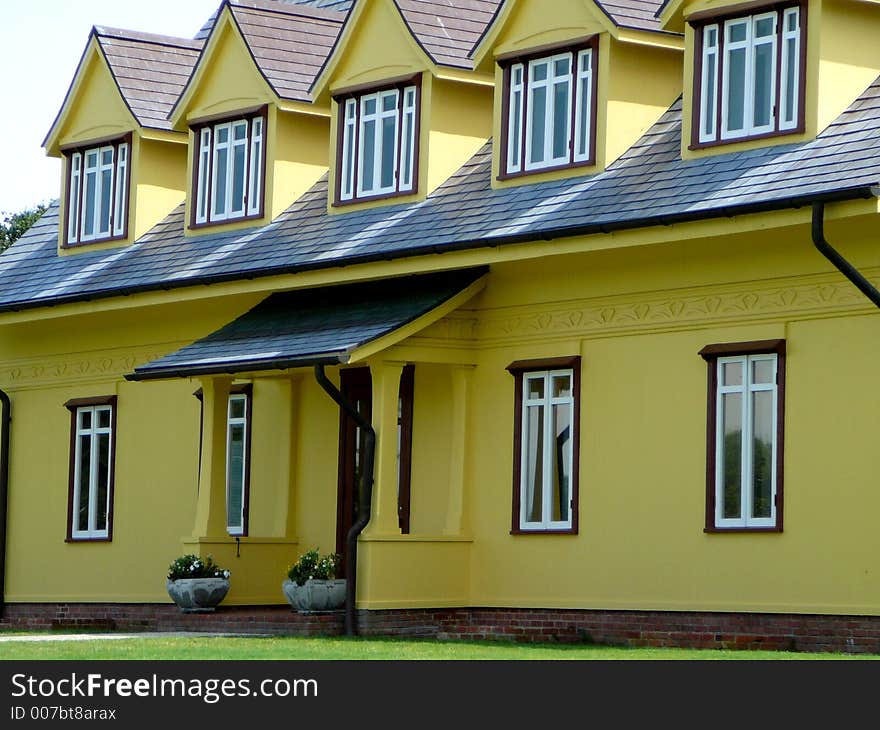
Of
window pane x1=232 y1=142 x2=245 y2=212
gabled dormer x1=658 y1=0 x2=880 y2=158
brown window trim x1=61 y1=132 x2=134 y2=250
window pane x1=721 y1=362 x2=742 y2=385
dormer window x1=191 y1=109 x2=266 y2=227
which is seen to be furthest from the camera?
brown window trim x1=61 y1=132 x2=134 y2=250

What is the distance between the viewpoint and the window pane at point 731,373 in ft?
76.3

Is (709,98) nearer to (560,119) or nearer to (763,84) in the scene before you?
(763,84)

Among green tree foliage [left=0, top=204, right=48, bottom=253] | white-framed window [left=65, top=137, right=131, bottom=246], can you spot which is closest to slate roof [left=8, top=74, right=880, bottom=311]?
white-framed window [left=65, top=137, right=131, bottom=246]

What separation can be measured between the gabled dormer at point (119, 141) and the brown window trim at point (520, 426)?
297 inches

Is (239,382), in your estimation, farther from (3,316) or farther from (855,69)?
(855,69)

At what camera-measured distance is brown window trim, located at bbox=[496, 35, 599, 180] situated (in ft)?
81.9

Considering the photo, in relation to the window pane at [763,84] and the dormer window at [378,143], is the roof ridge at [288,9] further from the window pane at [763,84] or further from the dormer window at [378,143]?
the window pane at [763,84]

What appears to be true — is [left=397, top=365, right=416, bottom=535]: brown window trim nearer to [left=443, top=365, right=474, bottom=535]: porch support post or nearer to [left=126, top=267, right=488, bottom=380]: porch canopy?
[left=443, top=365, right=474, bottom=535]: porch support post

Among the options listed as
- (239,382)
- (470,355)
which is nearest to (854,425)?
(470,355)

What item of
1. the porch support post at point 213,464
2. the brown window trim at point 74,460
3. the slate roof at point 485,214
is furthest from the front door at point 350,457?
the brown window trim at point 74,460

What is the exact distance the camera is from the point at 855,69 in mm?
23266

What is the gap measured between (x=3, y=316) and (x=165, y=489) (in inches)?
141

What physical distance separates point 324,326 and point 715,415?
505cm

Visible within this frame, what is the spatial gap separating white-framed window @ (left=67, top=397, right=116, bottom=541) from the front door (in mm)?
4313
